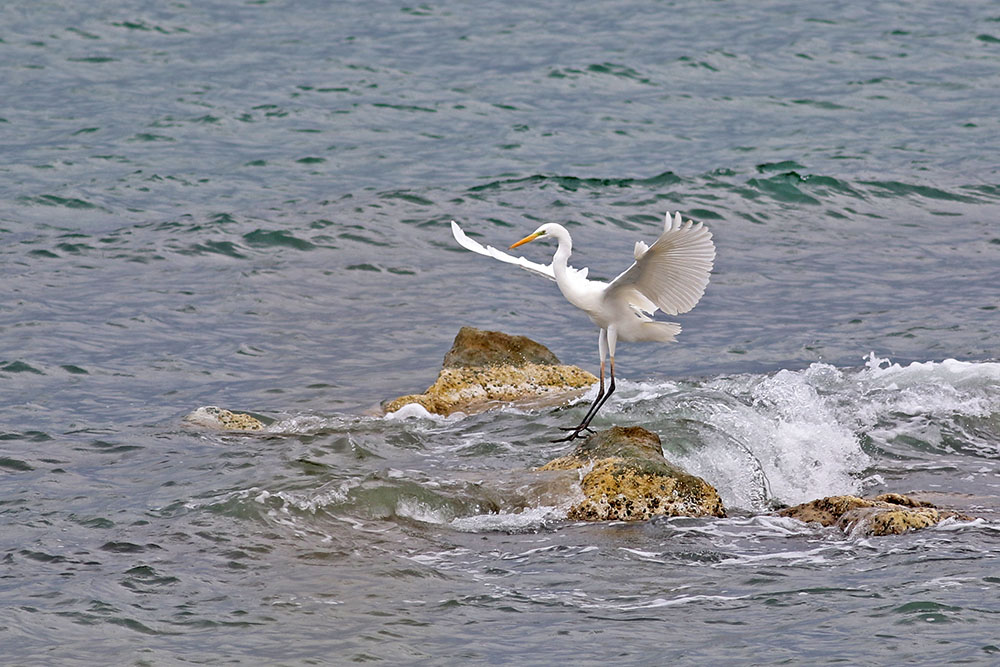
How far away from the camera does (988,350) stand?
10.7 metres

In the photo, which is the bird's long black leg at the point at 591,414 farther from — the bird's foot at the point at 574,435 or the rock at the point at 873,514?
the rock at the point at 873,514

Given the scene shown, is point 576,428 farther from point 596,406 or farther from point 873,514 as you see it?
point 873,514

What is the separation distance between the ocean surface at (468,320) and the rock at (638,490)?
0.12 metres

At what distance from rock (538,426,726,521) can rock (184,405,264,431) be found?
8.78 ft

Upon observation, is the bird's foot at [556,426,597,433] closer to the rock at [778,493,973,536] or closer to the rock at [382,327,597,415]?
the rock at [382,327,597,415]

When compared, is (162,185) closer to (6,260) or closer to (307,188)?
(307,188)

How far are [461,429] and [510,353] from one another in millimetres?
1145

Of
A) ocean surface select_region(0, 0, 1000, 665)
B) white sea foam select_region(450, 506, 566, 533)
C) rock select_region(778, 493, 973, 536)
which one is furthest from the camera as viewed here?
white sea foam select_region(450, 506, 566, 533)

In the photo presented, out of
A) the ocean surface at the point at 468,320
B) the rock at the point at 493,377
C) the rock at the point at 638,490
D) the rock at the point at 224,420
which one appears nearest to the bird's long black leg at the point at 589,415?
the ocean surface at the point at 468,320

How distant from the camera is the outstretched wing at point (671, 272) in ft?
23.2

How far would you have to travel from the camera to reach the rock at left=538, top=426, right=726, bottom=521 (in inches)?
270

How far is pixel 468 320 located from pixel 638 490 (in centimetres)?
524

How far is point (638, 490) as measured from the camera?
692 cm

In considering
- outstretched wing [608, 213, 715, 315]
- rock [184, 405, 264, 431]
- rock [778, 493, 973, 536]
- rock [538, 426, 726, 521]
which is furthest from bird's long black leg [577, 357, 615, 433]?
rock [184, 405, 264, 431]
